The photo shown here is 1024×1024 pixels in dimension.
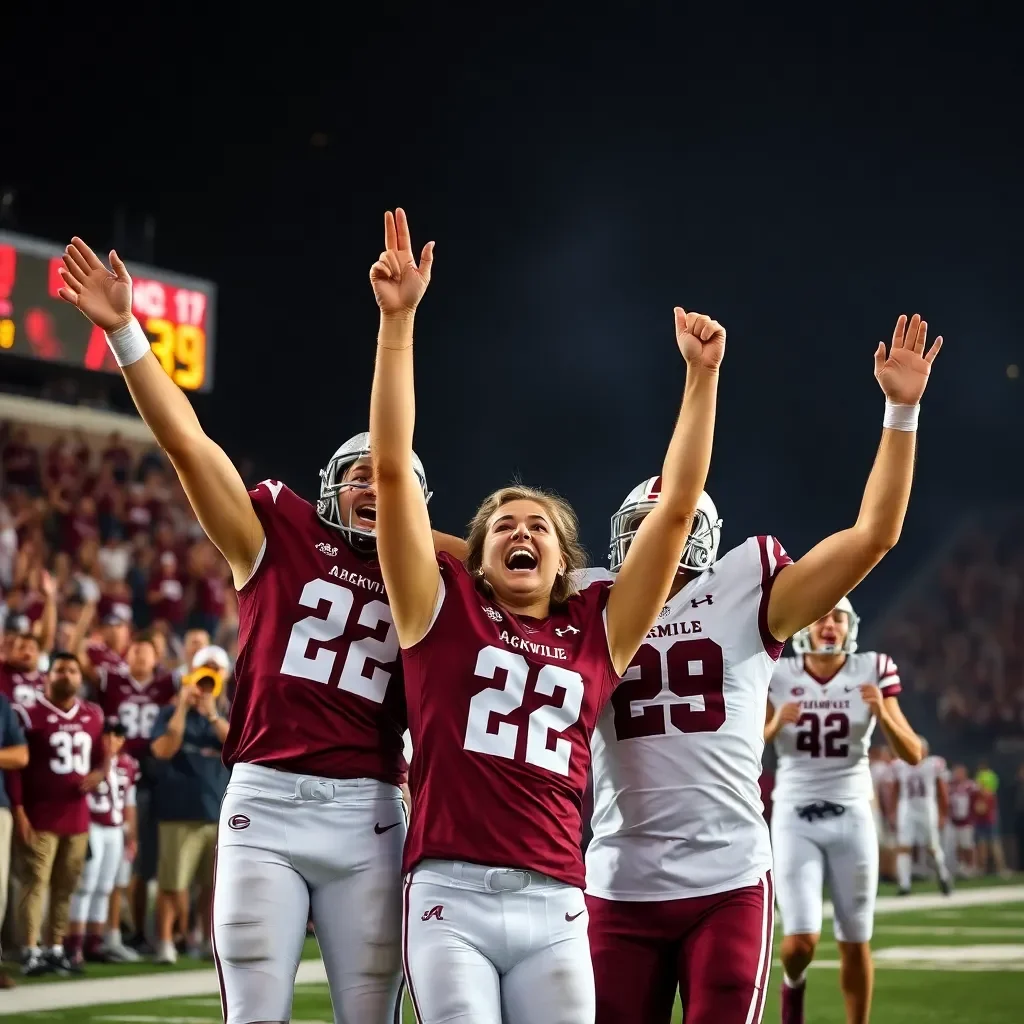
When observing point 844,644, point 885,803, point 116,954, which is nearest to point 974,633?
point 885,803

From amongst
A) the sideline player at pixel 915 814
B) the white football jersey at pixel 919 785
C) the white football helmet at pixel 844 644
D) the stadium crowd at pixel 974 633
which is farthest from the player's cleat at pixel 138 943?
the stadium crowd at pixel 974 633

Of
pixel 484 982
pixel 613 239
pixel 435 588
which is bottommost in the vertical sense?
pixel 484 982

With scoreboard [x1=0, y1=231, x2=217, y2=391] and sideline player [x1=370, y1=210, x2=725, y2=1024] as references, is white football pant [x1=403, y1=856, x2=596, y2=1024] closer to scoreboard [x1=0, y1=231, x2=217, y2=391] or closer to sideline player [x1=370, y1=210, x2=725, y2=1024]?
sideline player [x1=370, y1=210, x2=725, y2=1024]

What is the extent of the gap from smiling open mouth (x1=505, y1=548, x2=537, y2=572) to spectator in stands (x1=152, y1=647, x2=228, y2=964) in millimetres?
6188

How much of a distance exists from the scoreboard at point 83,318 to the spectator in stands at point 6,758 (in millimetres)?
8874

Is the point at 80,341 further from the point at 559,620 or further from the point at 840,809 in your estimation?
the point at 559,620

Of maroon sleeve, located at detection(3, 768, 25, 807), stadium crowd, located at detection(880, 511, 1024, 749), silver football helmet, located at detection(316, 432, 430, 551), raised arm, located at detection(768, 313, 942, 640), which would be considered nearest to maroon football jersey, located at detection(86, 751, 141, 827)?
maroon sleeve, located at detection(3, 768, 25, 807)

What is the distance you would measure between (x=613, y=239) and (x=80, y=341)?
13761 mm

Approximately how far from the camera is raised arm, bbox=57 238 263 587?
3416 mm

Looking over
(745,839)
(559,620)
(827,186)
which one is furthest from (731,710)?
(827,186)

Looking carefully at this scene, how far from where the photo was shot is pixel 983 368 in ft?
105

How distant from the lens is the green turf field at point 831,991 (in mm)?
7098

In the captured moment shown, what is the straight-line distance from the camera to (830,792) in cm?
675

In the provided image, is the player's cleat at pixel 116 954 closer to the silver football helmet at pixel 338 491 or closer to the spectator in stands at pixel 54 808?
the spectator in stands at pixel 54 808
